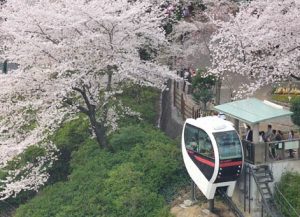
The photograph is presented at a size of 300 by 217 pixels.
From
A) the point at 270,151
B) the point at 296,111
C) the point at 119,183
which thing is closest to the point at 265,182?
the point at 270,151

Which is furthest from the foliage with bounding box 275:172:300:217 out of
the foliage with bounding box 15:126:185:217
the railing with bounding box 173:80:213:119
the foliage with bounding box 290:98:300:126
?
the railing with bounding box 173:80:213:119

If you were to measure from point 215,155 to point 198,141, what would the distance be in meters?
1.21

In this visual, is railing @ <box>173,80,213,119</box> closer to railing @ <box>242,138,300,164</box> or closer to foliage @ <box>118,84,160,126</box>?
foliage @ <box>118,84,160,126</box>

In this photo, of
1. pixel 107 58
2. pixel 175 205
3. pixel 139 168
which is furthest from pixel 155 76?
pixel 175 205

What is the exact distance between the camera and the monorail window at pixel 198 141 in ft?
58.2

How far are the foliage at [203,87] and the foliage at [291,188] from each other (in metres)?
6.50

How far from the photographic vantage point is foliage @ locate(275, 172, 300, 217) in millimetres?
18172

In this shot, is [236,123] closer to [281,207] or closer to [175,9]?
[281,207]

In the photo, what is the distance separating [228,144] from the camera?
17.5m

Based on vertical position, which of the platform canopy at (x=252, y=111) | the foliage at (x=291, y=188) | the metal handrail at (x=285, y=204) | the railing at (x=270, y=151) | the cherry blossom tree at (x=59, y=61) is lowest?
the metal handrail at (x=285, y=204)

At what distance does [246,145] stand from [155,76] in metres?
7.36

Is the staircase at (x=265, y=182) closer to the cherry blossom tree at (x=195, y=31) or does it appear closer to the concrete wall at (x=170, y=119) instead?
the concrete wall at (x=170, y=119)

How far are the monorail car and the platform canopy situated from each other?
2.18 feet

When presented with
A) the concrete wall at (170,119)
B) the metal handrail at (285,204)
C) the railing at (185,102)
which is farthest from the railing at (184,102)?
the metal handrail at (285,204)
